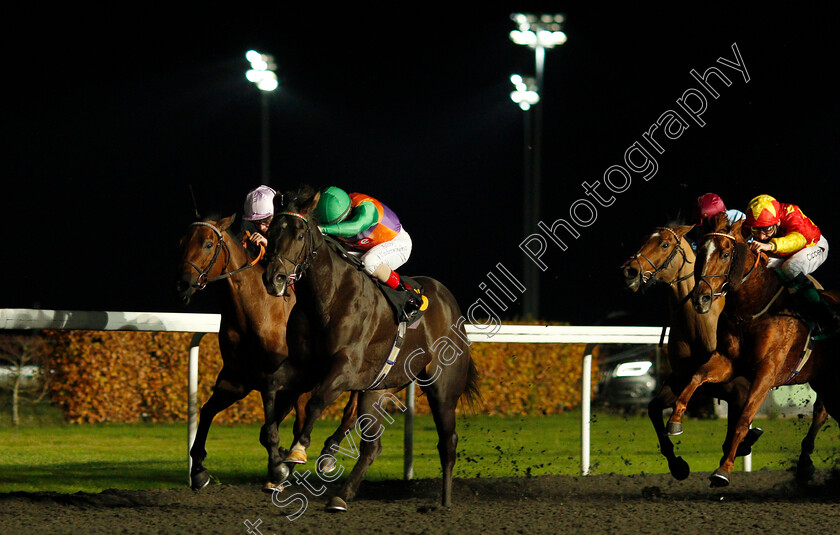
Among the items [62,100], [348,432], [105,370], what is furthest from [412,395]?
[62,100]

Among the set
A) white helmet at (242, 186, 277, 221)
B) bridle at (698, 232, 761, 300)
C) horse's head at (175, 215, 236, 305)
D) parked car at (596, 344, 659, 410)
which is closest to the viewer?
horse's head at (175, 215, 236, 305)

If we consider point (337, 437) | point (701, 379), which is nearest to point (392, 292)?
point (337, 437)

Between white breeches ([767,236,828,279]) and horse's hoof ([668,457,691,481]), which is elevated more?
white breeches ([767,236,828,279])

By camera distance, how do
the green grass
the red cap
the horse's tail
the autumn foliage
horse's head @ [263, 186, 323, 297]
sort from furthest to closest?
1. the autumn foliage
2. the green grass
3. the red cap
4. the horse's tail
5. horse's head @ [263, 186, 323, 297]

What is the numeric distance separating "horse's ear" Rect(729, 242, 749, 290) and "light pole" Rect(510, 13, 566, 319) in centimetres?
819

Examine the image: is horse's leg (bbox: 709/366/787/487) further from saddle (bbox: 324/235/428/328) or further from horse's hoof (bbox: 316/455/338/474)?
horse's hoof (bbox: 316/455/338/474)

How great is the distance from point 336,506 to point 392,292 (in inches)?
40.0

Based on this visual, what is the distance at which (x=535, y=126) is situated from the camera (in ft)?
45.5

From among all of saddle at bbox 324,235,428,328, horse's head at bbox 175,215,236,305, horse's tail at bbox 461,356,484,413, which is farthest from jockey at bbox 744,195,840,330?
horse's head at bbox 175,215,236,305

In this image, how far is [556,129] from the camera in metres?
24.9

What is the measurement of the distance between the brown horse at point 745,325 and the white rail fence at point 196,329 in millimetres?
1153

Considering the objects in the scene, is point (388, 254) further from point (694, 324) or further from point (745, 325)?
point (745, 325)

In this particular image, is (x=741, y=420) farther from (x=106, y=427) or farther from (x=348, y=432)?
(x=106, y=427)

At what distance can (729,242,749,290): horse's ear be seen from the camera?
180 inches
